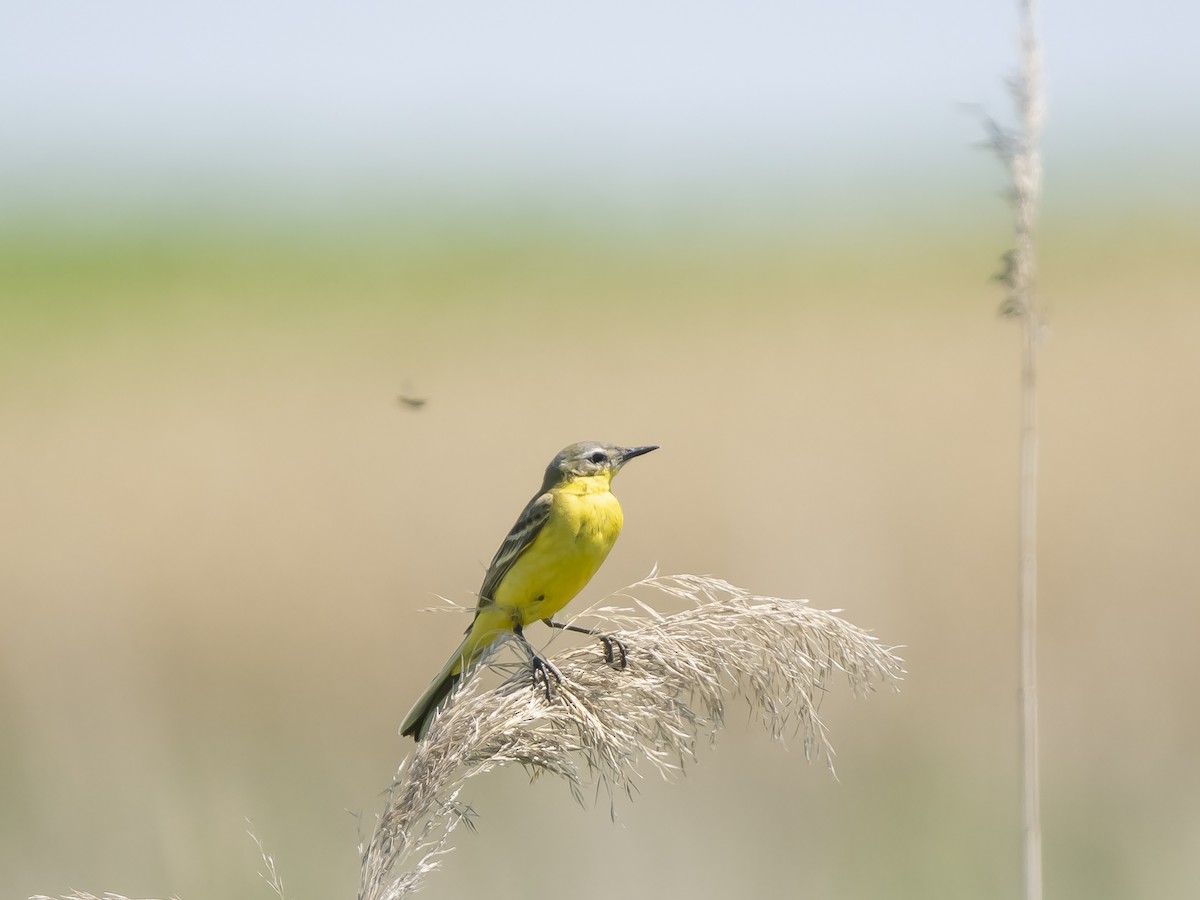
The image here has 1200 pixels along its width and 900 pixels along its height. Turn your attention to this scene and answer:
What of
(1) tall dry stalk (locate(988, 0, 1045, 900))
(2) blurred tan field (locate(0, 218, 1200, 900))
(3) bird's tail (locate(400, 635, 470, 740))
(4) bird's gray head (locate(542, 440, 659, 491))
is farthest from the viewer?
(2) blurred tan field (locate(0, 218, 1200, 900))

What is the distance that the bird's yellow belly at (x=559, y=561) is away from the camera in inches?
176

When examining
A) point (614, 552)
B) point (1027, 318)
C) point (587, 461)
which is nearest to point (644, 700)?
point (1027, 318)

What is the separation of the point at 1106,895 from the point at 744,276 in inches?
388

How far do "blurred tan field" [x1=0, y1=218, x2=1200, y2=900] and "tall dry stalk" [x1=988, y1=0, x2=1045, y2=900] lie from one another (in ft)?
8.12

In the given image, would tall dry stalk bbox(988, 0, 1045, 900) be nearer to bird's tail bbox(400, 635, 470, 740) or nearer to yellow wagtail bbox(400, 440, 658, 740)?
bird's tail bbox(400, 635, 470, 740)

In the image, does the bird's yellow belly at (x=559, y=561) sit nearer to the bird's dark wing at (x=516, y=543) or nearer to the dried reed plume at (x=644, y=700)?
the bird's dark wing at (x=516, y=543)

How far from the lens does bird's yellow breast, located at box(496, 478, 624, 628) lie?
4.48 m

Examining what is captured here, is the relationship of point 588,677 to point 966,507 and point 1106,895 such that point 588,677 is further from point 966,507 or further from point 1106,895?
point 966,507

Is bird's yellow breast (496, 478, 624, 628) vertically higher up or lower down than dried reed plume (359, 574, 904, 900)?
higher up

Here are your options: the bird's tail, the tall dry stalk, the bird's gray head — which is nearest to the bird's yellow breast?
the bird's gray head

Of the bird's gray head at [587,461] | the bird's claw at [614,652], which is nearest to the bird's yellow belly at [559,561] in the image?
the bird's gray head at [587,461]

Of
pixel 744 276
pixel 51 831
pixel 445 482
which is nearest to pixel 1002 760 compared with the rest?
pixel 445 482

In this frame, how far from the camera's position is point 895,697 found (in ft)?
24.9

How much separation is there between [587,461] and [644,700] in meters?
1.76
